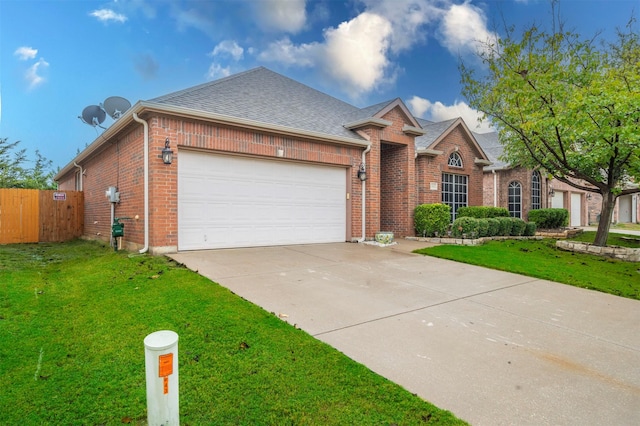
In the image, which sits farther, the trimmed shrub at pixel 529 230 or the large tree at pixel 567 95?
the trimmed shrub at pixel 529 230

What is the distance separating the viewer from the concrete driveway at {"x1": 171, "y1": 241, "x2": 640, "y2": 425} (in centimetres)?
246

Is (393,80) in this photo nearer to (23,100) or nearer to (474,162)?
(474,162)

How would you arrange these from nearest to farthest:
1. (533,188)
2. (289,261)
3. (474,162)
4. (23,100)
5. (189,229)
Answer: (289,261), (189,229), (474,162), (533,188), (23,100)

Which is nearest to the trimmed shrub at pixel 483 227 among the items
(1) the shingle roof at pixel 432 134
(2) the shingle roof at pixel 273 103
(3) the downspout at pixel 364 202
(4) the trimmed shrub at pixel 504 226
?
(4) the trimmed shrub at pixel 504 226

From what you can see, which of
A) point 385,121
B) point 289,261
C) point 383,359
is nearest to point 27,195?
point 289,261

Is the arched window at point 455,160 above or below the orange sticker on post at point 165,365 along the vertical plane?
above

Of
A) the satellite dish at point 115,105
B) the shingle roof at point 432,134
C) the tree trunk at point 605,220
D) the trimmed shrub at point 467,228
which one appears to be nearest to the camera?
the tree trunk at point 605,220

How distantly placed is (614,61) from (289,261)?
11.0 metres

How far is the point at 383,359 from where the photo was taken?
118 inches

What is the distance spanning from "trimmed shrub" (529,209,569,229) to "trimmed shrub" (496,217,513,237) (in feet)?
15.1

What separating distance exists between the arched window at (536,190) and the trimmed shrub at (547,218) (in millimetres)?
1985

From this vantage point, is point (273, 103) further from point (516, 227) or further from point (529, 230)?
point (529, 230)

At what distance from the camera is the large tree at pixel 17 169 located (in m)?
21.1

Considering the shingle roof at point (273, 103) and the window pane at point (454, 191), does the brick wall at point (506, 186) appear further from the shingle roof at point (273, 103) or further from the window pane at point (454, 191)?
the shingle roof at point (273, 103)
